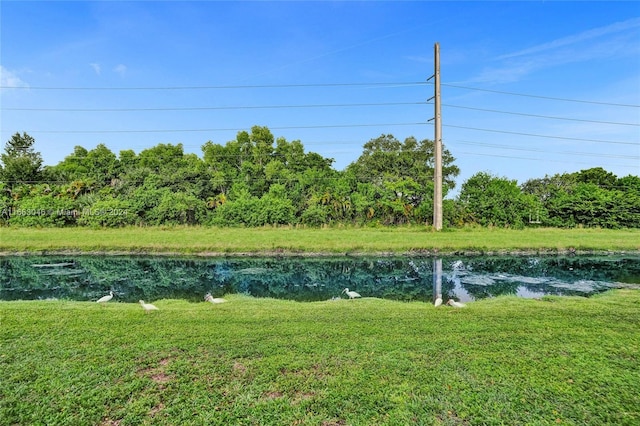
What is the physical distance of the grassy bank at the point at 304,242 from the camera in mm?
16016

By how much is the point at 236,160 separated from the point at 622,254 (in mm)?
28273

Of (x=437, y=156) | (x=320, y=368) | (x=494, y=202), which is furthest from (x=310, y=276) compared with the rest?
(x=494, y=202)

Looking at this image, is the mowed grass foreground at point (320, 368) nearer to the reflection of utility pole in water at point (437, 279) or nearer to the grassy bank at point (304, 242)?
the reflection of utility pole in water at point (437, 279)

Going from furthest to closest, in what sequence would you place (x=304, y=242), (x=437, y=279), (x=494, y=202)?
1. (x=494, y=202)
2. (x=304, y=242)
3. (x=437, y=279)

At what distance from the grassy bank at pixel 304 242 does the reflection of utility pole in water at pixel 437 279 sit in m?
1.99

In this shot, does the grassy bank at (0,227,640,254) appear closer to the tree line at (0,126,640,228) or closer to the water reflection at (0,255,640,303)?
the water reflection at (0,255,640,303)

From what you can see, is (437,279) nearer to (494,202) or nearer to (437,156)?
(437,156)

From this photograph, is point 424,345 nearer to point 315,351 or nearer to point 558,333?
point 315,351

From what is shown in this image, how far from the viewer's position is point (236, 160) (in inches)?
1328

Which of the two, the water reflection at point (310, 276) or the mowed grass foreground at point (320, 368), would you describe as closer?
the mowed grass foreground at point (320, 368)

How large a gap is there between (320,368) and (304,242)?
1317cm

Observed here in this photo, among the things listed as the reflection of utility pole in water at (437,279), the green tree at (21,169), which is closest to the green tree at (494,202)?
the reflection of utility pole in water at (437,279)

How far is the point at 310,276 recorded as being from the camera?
11.9 metres

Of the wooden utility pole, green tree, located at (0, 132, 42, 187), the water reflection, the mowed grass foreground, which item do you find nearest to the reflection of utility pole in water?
the water reflection
